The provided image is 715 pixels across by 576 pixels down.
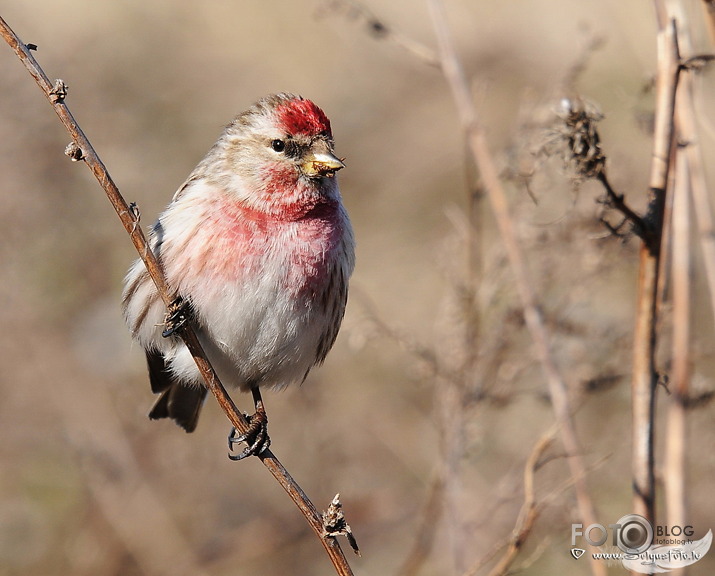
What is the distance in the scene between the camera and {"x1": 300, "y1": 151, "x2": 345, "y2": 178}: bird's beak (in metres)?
3.41

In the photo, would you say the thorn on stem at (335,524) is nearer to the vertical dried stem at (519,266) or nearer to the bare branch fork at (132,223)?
the bare branch fork at (132,223)

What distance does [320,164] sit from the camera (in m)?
3.44

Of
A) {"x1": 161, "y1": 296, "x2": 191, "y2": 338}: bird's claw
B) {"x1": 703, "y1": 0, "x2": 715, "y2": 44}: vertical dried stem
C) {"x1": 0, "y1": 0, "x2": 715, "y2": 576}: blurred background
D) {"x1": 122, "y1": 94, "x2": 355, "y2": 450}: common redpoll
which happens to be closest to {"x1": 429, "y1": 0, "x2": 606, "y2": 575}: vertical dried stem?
{"x1": 0, "y1": 0, "x2": 715, "y2": 576}: blurred background

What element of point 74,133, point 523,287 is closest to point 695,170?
point 523,287

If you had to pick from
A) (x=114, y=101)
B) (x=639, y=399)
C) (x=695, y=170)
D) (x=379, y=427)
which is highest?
(x=114, y=101)

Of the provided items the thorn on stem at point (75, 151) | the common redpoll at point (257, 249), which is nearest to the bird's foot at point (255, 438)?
the common redpoll at point (257, 249)

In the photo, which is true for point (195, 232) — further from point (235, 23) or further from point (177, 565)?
point (235, 23)

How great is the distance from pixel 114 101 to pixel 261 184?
11.8ft

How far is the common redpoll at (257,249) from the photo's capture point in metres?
3.37

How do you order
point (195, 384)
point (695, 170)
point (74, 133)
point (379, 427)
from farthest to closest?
1. point (379, 427)
2. point (195, 384)
3. point (695, 170)
4. point (74, 133)

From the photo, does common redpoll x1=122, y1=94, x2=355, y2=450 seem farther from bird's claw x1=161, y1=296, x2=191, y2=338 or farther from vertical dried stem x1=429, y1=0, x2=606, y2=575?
vertical dried stem x1=429, y1=0, x2=606, y2=575

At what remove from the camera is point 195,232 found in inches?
134

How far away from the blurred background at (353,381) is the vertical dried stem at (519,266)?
12 centimetres

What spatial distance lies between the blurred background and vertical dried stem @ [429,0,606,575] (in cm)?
12
